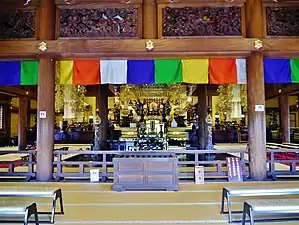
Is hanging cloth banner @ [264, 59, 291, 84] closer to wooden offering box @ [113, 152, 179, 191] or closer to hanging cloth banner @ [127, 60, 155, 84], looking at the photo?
hanging cloth banner @ [127, 60, 155, 84]

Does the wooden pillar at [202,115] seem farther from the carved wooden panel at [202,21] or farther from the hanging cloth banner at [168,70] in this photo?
the carved wooden panel at [202,21]

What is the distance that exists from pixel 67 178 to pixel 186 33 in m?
3.74

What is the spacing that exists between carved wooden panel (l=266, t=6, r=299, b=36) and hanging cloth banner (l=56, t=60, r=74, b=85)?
4047mm

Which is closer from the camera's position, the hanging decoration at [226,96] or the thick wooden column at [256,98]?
the thick wooden column at [256,98]

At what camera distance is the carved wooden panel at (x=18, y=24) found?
18.7ft

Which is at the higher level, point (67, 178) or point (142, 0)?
point (142, 0)

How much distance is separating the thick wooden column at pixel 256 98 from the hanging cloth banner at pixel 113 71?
2500mm

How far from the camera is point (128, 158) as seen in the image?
4871 mm

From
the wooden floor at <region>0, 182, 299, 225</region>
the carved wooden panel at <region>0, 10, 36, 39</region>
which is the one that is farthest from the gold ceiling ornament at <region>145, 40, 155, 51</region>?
the wooden floor at <region>0, 182, 299, 225</region>

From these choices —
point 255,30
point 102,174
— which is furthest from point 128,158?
point 255,30

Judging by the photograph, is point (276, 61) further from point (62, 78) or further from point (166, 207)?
point (62, 78)

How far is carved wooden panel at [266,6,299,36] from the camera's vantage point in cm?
569

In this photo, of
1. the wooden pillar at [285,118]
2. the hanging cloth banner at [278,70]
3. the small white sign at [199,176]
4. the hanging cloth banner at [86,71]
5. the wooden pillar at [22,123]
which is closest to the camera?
the small white sign at [199,176]

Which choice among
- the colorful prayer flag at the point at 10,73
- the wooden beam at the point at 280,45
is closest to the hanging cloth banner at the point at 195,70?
the wooden beam at the point at 280,45
